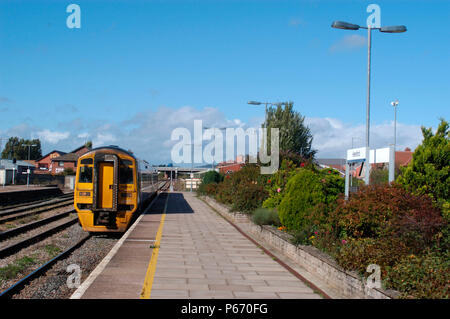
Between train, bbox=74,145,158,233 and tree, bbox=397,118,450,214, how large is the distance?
414 inches

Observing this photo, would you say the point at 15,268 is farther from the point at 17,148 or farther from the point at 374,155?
the point at 17,148

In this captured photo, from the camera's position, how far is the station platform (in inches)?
285

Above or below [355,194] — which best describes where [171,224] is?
below

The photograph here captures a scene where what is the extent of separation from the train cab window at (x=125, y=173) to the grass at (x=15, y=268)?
5.85m

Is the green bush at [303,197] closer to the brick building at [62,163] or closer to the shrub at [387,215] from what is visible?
the shrub at [387,215]

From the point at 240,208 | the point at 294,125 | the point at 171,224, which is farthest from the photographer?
the point at 294,125

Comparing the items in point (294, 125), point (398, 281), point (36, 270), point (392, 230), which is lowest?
point (36, 270)

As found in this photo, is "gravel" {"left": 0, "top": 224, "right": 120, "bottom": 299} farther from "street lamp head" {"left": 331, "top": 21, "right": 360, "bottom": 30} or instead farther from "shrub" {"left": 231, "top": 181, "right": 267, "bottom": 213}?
"street lamp head" {"left": 331, "top": 21, "right": 360, "bottom": 30}

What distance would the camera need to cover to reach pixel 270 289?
25.2 feet

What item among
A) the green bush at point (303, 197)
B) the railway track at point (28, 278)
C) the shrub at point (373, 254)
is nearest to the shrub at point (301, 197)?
the green bush at point (303, 197)

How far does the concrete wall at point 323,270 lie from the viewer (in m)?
6.59

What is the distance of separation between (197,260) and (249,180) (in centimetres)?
1171
